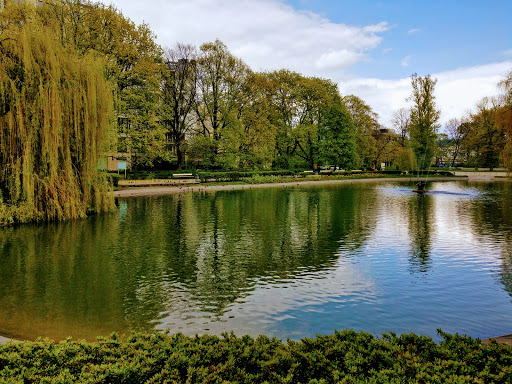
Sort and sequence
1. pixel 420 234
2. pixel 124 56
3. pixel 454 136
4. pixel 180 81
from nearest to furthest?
1. pixel 420 234
2. pixel 124 56
3. pixel 180 81
4. pixel 454 136

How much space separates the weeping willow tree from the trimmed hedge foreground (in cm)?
1581

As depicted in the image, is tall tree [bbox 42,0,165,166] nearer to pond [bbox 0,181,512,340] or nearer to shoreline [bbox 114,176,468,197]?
shoreline [bbox 114,176,468,197]

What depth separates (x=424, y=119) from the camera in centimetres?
6788

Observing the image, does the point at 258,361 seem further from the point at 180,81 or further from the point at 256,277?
the point at 180,81

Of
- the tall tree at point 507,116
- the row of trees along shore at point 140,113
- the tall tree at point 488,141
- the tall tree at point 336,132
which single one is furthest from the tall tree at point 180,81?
the tall tree at point 488,141

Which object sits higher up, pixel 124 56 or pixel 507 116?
pixel 124 56

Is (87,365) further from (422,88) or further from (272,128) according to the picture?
(422,88)

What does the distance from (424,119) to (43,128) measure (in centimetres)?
6520

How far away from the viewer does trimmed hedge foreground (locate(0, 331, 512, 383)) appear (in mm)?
4305

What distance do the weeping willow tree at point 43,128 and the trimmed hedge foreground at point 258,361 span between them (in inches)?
622

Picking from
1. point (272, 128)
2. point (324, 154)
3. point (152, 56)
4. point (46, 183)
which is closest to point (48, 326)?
point (46, 183)

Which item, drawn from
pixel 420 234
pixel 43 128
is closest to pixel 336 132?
pixel 420 234

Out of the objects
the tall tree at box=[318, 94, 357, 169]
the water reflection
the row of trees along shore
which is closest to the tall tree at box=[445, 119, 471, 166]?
the row of trees along shore

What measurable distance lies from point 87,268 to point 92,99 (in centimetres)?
1313
